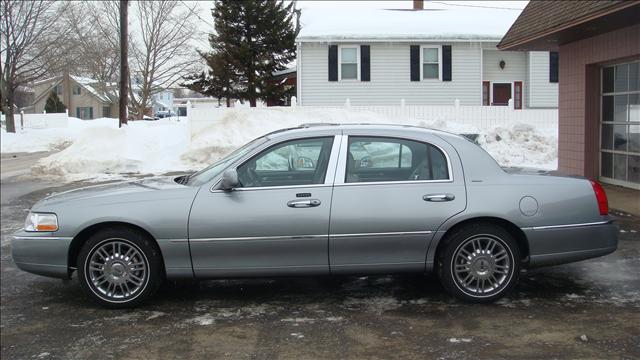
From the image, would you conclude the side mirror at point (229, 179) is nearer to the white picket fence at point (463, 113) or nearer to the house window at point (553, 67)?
the white picket fence at point (463, 113)

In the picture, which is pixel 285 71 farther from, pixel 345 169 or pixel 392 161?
pixel 345 169

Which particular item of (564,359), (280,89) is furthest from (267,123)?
(564,359)

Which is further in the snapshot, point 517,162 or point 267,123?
point 267,123

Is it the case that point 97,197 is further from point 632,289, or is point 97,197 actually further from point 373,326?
point 632,289

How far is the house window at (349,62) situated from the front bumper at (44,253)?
20724mm

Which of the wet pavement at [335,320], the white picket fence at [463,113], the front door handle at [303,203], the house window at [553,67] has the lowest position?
the wet pavement at [335,320]

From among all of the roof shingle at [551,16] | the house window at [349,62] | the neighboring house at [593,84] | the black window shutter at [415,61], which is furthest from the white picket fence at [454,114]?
the roof shingle at [551,16]

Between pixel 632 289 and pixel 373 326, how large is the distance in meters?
2.54

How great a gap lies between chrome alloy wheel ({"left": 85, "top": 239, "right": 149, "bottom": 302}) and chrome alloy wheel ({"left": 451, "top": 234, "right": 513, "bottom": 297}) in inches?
103

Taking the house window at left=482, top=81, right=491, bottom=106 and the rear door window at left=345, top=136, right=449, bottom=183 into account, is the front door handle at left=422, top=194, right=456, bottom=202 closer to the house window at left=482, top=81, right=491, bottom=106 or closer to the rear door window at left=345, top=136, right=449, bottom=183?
the rear door window at left=345, top=136, right=449, bottom=183

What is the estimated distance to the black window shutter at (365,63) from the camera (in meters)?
25.2

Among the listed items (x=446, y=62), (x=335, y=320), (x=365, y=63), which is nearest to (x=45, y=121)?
(x=365, y=63)

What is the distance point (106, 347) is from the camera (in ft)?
15.0

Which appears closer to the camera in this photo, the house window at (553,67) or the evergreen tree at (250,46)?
the house window at (553,67)
